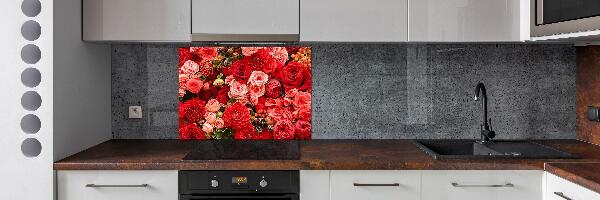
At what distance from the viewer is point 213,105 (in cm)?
302

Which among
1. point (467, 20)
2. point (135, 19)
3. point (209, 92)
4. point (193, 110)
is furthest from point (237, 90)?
point (467, 20)

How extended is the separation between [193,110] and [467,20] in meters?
1.40

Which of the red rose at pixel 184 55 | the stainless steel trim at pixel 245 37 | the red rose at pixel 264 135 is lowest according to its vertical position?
the red rose at pixel 264 135

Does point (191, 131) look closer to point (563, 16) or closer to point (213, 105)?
point (213, 105)

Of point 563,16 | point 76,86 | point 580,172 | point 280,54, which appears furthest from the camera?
point 280,54

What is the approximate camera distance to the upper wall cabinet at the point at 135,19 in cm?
262

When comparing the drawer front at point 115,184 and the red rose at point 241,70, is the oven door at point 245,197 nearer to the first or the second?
the drawer front at point 115,184

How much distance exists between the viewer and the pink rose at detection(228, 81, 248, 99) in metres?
3.01

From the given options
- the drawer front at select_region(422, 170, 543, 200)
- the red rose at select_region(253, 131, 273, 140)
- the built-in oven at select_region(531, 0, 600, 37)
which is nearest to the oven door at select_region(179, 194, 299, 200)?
the drawer front at select_region(422, 170, 543, 200)

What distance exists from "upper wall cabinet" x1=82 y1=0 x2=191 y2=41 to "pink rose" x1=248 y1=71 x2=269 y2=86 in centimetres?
49

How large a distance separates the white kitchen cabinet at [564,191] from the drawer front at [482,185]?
4 centimetres

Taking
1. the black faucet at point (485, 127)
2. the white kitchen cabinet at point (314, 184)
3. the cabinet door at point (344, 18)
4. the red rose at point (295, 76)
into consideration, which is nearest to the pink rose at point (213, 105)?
the red rose at point (295, 76)

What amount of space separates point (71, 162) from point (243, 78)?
3.18 ft
